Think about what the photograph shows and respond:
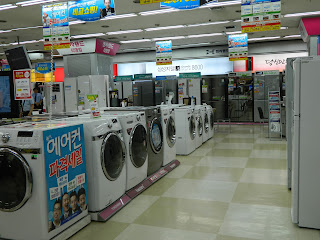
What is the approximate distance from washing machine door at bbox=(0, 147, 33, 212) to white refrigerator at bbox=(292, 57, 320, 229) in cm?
276

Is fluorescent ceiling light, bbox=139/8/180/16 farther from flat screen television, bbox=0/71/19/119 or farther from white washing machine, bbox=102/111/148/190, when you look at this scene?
flat screen television, bbox=0/71/19/119

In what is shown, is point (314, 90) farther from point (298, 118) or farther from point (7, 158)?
point (7, 158)

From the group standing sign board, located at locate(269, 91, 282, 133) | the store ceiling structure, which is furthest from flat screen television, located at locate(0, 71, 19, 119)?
standing sign board, located at locate(269, 91, 282, 133)

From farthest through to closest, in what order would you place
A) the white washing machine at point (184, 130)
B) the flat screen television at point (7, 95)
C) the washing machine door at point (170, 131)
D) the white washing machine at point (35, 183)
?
the white washing machine at point (184, 130), the washing machine door at point (170, 131), the flat screen television at point (7, 95), the white washing machine at point (35, 183)

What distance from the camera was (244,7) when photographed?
723 cm

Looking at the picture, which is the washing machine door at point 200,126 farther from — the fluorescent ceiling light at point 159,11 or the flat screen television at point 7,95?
the flat screen television at point 7,95

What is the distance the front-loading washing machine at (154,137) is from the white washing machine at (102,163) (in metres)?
1.13

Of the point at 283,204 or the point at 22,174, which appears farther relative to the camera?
the point at 283,204

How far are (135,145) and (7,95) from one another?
2.14 m

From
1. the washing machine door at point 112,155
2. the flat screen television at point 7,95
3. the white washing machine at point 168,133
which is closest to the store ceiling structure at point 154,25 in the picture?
the white washing machine at point 168,133

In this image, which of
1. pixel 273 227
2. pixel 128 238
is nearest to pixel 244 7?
pixel 273 227

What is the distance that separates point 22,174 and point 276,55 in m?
15.2

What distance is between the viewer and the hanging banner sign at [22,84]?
4.60 metres

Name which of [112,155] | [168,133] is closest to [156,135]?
[168,133]
